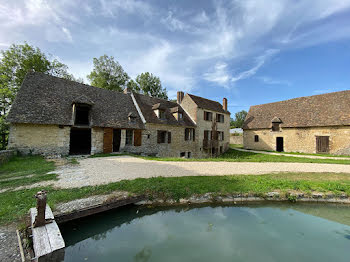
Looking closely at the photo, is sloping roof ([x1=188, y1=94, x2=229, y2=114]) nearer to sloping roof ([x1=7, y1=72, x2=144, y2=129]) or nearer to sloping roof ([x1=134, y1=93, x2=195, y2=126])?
sloping roof ([x1=134, y1=93, x2=195, y2=126])

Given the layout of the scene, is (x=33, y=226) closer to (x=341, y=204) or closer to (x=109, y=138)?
(x=341, y=204)

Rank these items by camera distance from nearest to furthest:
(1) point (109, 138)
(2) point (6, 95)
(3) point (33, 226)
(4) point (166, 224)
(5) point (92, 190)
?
(3) point (33, 226), (4) point (166, 224), (5) point (92, 190), (1) point (109, 138), (2) point (6, 95)

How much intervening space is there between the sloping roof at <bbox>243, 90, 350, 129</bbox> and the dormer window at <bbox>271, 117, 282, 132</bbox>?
0.41m

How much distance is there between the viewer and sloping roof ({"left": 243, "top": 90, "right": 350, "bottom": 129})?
1653 cm

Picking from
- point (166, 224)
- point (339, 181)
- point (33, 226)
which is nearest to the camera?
point (33, 226)

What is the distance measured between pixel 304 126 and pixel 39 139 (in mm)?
25320

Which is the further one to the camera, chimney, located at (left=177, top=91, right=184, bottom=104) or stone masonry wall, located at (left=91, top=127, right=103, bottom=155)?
chimney, located at (left=177, top=91, right=184, bottom=104)

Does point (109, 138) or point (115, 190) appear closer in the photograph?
point (115, 190)

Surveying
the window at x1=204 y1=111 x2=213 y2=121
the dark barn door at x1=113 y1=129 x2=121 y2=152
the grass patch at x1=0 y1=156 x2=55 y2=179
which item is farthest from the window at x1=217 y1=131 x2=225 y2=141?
the grass patch at x1=0 y1=156 x2=55 y2=179

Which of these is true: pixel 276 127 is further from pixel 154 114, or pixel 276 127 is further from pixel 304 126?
pixel 154 114

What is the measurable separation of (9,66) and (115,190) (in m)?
22.5

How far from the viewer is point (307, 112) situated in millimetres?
18688

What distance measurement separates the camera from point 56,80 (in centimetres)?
1359

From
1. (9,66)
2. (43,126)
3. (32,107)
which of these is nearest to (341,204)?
(43,126)
